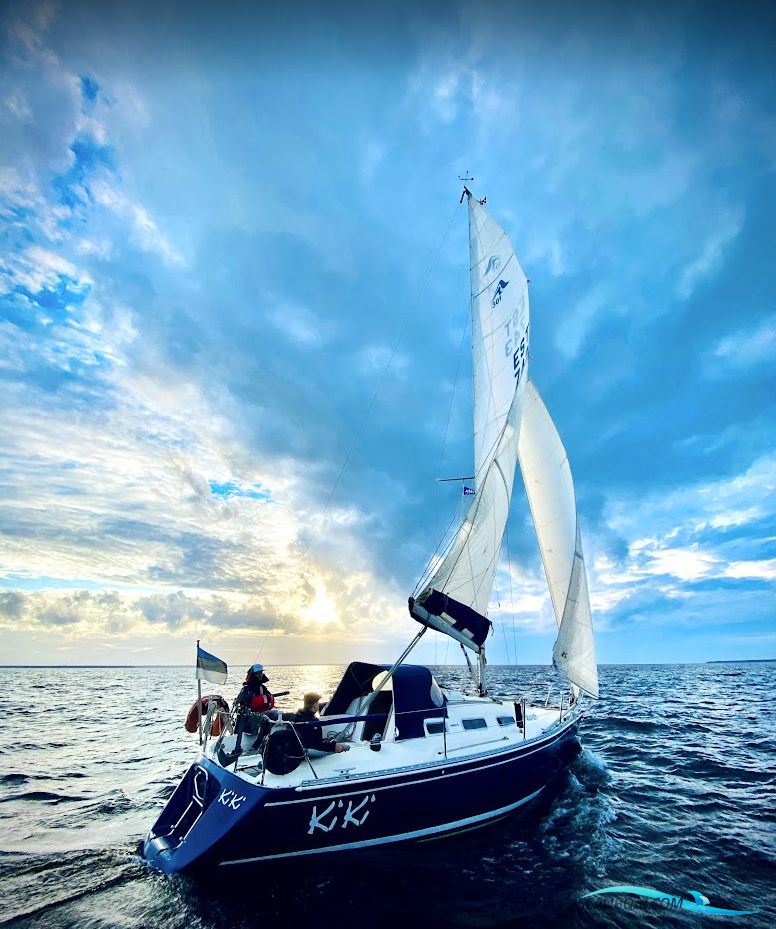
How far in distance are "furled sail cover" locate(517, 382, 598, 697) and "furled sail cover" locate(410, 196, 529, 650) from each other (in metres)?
2.41

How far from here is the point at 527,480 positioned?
55.3 feet

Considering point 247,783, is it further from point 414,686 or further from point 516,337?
point 516,337

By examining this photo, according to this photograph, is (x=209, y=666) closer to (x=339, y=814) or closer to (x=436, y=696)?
(x=339, y=814)

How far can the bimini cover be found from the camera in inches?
394

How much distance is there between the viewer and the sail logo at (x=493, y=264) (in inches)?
637

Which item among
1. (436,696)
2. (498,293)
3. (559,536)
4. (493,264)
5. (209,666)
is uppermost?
(493,264)

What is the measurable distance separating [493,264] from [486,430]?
6206mm

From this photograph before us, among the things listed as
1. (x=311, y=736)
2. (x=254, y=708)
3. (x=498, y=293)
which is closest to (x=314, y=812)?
(x=311, y=736)

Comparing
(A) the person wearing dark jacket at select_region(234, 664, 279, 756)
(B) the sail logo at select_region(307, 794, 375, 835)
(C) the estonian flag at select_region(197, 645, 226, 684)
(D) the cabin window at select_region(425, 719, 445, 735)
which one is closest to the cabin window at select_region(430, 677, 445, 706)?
(D) the cabin window at select_region(425, 719, 445, 735)

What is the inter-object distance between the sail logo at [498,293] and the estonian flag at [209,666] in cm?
1343

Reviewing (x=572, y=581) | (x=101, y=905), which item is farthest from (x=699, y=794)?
(x=101, y=905)

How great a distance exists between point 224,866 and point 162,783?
774cm

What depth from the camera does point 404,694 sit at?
10180mm

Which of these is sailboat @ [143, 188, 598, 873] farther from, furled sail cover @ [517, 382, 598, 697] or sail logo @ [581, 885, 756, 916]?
sail logo @ [581, 885, 756, 916]
